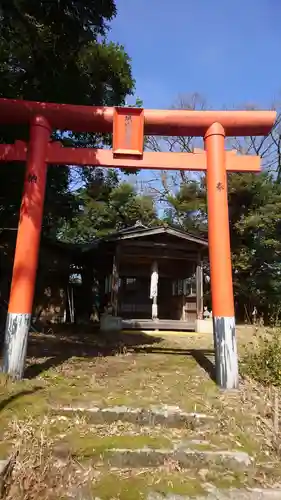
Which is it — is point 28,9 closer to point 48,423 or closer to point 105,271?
point 48,423

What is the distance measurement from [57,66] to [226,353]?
6230 mm

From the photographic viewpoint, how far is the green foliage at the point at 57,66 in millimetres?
6227

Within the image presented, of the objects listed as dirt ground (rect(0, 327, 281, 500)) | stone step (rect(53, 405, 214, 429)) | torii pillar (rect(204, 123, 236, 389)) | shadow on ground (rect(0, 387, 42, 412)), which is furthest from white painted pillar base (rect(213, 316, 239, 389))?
shadow on ground (rect(0, 387, 42, 412))

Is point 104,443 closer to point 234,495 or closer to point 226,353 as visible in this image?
point 234,495

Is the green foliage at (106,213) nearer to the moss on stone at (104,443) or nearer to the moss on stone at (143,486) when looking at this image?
the moss on stone at (104,443)

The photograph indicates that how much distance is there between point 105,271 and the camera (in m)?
18.5

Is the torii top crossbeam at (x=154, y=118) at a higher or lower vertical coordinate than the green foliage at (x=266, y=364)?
higher

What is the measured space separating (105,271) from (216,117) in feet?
42.7

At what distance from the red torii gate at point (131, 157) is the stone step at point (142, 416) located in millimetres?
1453

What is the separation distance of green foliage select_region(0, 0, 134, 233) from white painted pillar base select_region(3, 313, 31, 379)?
424 centimetres

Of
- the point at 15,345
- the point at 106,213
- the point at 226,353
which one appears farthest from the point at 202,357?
the point at 106,213

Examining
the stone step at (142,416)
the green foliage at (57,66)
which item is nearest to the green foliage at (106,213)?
the green foliage at (57,66)

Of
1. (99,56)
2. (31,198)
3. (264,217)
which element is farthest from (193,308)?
(31,198)

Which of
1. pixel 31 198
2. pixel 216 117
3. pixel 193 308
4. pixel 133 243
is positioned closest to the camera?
pixel 31 198
